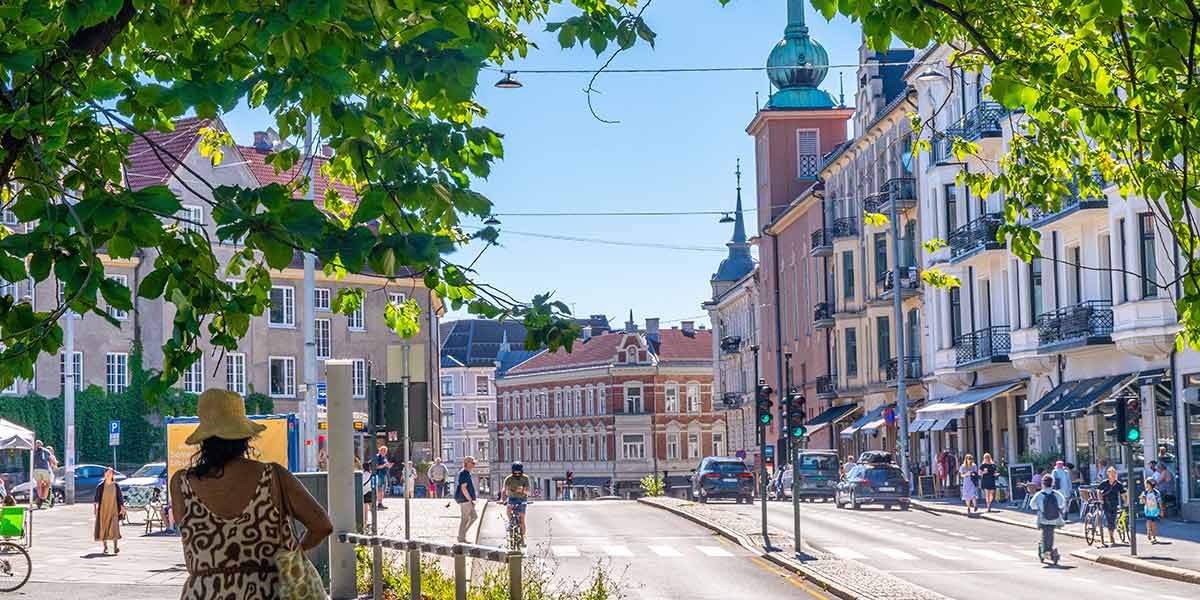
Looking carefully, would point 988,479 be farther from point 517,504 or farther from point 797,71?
point 797,71

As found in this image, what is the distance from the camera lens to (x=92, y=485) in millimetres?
64875

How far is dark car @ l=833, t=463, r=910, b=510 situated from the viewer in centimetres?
4978

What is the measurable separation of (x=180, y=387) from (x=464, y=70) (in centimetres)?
6885

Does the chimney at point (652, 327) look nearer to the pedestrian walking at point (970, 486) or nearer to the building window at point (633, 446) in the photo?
the building window at point (633, 446)

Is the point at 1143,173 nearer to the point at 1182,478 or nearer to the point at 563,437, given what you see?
the point at 1182,478

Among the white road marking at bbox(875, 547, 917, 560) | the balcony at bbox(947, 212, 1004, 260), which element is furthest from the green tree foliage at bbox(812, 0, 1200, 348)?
the balcony at bbox(947, 212, 1004, 260)

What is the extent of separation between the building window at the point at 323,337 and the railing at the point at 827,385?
2243 cm

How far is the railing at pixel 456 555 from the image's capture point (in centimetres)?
1383

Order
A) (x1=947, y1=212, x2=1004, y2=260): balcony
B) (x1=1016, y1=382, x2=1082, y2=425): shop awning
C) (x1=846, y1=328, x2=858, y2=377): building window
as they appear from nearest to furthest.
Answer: (x1=1016, y1=382, x2=1082, y2=425): shop awning, (x1=947, y1=212, x2=1004, y2=260): balcony, (x1=846, y1=328, x2=858, y2=377): building window

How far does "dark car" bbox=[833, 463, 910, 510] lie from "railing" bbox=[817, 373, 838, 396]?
28228mm

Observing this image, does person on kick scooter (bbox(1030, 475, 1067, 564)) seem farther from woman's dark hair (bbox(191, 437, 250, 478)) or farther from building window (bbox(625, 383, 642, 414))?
building window (bbox(625, 383, 642, 414))

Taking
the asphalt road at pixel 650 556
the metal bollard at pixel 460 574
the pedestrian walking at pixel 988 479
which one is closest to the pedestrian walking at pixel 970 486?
the pedestrian walking at pixel 988 479

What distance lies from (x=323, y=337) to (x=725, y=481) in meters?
28.3

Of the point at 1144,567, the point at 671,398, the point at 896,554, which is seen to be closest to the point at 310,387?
the point at 896,554
